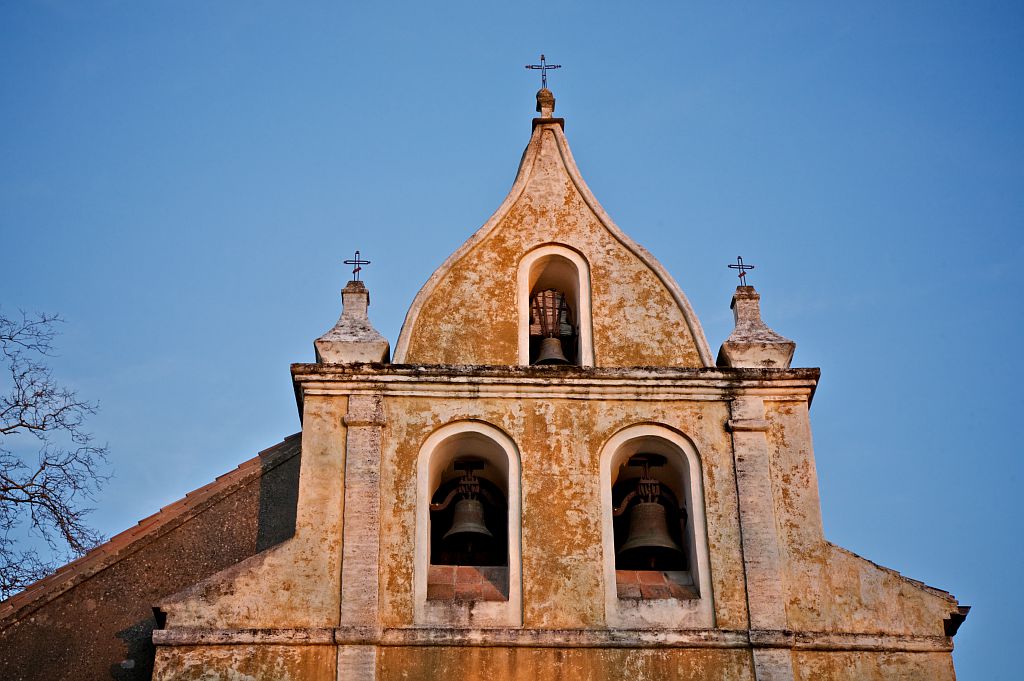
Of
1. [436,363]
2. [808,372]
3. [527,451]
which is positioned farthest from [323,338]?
[808,372]

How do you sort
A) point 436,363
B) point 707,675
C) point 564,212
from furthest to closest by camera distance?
point 564,212, point 436,363, point 707,675

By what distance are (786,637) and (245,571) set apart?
5.32 meters

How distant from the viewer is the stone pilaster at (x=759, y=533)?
1559 cm

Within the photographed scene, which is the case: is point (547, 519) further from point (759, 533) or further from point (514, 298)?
point (514, 298)

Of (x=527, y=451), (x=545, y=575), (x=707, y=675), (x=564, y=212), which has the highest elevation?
(x=564, y=212)

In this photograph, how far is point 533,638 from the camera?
51.2 feet

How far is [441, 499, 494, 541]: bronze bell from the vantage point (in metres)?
16.8

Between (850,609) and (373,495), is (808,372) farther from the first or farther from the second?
(373,495)

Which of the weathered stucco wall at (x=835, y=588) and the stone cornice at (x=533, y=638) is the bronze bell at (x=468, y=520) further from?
the weathered stucco wall at (x=835, y=588)

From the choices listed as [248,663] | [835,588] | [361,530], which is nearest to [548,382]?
[361,530]

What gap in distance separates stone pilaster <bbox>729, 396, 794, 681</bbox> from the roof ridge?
16.5ft

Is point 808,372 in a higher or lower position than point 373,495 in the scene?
higher

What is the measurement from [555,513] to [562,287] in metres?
3.48

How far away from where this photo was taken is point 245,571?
16.0 m
